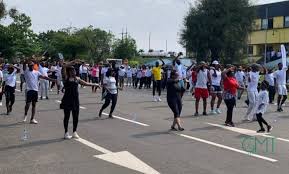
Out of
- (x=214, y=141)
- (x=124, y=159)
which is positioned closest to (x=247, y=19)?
(x=214, y=141)

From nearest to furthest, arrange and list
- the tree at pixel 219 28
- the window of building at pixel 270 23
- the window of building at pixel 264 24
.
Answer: the tree at pixel 219 28
the window of building at pixel 270 23
the window of building at pixel 264 24

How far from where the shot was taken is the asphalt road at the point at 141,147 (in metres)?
8.97

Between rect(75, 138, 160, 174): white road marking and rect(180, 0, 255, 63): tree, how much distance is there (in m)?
34.8

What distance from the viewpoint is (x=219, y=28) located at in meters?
44.5

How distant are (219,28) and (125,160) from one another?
3625 cm

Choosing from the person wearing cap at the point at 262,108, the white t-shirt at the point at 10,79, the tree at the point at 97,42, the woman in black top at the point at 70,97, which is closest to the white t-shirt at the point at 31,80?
the white t-shirt at the point at 10,79

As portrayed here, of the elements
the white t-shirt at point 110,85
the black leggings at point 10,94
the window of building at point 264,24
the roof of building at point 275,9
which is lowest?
the black leggings at point 10,94

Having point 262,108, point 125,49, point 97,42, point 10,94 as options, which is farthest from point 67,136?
point 97,42

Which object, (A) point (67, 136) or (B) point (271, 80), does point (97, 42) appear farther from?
(A) point (67, 136)

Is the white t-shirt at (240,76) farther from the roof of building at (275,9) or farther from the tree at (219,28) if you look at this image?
the roof of building at (275,9)

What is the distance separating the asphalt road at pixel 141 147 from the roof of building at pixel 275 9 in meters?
53.1

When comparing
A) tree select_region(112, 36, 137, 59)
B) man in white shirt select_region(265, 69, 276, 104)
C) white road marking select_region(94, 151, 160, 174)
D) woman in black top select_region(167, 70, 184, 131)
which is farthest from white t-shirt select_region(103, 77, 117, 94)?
tree select_region(112, 36, 137, 59)

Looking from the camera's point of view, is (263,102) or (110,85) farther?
(110,85)

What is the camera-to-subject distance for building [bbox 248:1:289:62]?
66.8 meters
